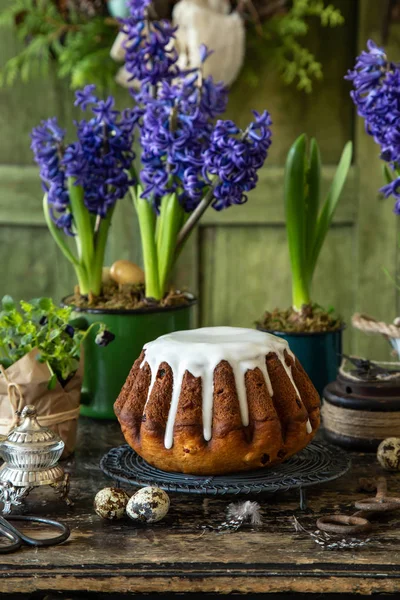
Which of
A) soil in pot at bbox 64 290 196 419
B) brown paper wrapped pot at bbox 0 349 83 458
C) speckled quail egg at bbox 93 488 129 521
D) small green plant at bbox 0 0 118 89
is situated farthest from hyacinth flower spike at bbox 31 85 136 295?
small green plant at bbox 0 0 118 89

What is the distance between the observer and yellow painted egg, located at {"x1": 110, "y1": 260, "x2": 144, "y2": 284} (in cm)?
146

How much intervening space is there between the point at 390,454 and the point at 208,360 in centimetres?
30

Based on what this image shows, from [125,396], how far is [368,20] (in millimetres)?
1920

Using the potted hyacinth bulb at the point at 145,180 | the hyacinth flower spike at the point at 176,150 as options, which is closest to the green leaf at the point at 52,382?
the potted hyacinth bulb at the point at 145,180

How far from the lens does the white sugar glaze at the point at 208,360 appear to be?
3.18 feet

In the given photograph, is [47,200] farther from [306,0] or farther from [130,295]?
[306,0]

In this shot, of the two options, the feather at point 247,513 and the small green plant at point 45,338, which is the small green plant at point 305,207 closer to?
the small green plant at point 45,338

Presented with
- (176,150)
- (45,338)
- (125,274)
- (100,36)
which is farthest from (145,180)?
(100,36)

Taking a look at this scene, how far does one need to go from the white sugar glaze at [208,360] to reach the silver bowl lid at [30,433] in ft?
0.45

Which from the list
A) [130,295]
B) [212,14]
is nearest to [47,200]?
[130,295]

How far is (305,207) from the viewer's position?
4.67ft

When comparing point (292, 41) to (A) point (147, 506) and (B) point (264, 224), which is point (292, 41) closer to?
(B) point (264, 224)

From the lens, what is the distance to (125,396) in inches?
41.4

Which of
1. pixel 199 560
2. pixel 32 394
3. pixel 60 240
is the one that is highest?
pixel 60 240
